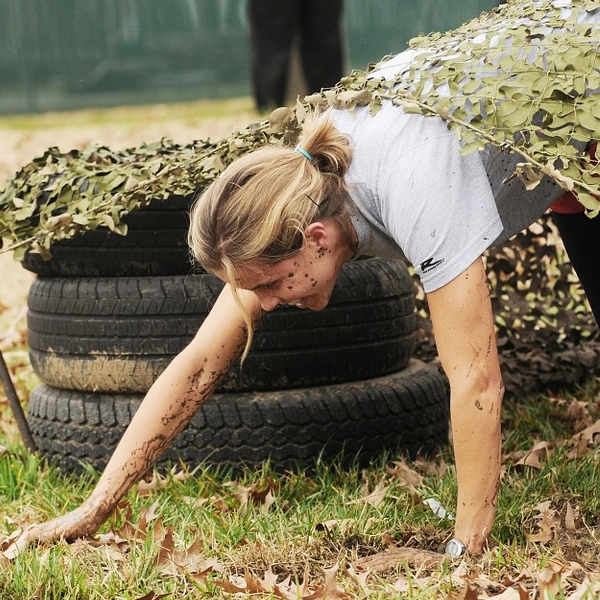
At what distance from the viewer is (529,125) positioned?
2.86m

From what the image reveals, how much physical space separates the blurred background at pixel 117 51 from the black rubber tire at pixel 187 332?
38.2ft

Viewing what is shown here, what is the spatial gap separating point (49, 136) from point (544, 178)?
11.0 metres

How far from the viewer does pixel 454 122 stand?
2861 millimetres

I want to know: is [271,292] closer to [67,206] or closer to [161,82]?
[67,206]

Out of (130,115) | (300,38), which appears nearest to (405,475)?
(300,38)

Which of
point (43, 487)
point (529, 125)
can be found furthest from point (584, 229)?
point (43, 487)

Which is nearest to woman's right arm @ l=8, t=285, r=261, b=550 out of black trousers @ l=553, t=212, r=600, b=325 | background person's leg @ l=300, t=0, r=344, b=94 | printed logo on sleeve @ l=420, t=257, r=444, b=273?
printed logo on sleeve @ l=420, t=257, r=444, b=273

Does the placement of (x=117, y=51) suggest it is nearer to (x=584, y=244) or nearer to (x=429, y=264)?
(x=584, y=244)

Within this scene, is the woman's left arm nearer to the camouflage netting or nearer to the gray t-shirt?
the gray t-shirt

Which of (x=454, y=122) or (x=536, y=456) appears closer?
(x=454, y=122)

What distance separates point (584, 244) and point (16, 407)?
6.95 ft

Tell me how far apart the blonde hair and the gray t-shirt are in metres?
0.06

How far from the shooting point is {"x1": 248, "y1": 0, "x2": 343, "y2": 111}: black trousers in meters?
10.1

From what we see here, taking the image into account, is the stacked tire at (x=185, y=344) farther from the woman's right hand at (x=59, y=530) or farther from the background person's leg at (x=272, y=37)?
the background person's leg at (x=272, y=37)
